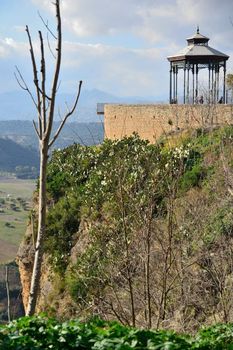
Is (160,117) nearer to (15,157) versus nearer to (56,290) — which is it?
(56,290)

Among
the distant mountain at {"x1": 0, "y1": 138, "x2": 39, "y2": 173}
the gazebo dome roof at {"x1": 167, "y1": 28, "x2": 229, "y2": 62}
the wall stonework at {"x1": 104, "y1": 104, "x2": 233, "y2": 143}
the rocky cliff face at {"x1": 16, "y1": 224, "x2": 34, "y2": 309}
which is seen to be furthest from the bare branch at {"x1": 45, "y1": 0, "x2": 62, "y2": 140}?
the distant mountain at {"x1": 0, "y1": 138, "x2": 39, "y2": 173}

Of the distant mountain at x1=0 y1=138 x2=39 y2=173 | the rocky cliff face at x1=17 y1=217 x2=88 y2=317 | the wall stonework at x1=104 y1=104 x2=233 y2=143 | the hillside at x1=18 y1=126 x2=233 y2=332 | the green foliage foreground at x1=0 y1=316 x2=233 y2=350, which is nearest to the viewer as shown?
the green foliage foreground at x1=0 y1=316 x2=233 y2=350

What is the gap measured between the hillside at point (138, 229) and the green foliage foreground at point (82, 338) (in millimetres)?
3729

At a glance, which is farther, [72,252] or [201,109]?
[201,109]

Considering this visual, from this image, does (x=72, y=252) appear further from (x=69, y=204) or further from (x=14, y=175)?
(x=14, y=175)

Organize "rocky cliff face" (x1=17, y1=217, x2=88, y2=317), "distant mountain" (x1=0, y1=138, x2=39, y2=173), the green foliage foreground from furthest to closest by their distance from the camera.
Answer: "distant mountain" (x1=0, y1=138, x2=39, y2=173)
"rocky cliff face" (x1=17, y1=217, x2=88, y2=317)
the green foliage foreground

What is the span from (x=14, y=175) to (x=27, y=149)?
27.0 meters

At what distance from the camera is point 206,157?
20.3 metres

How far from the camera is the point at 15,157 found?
19025cm

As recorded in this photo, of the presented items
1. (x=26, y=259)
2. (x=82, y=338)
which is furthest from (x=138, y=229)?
(x=26, y=259)

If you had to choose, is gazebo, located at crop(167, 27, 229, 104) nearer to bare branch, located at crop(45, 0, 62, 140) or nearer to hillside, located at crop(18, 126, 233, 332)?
hillside, located at crop(18, 126, 233, 332)

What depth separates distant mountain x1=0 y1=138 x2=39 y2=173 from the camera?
185m

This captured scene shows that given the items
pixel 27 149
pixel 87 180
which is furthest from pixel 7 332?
pixel 27 149

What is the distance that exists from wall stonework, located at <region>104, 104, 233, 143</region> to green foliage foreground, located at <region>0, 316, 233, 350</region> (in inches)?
648
